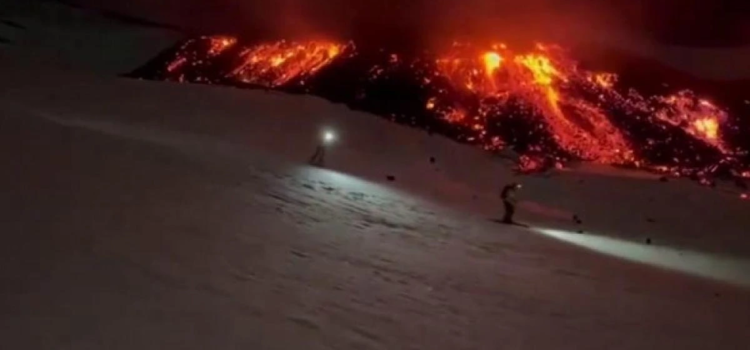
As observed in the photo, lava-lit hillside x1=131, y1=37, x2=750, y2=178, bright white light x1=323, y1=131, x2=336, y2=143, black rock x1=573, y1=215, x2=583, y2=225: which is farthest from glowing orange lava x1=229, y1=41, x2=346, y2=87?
black rock x1=573, y1=215, x2=583, y2=225

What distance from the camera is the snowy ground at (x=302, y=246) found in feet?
8.02

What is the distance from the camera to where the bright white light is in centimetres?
623

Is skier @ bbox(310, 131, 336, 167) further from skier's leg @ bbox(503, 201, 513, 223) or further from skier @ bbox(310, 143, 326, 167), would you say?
skier's leg @ bbox(503, 201, 513, 223)

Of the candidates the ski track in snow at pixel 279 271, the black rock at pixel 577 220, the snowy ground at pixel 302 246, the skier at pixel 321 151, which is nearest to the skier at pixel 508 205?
the snowy ground at pixel 302 246

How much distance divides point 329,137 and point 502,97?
1.53 meters

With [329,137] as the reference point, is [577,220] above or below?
below

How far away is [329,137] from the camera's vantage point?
6316 millimetres

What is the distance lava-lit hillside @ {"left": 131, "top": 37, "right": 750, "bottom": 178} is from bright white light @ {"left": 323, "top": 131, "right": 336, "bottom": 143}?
0.60 m

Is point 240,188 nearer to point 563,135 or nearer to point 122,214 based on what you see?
point 122,214

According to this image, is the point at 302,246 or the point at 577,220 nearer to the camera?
the point at 302,246

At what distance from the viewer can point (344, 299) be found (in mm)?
2787

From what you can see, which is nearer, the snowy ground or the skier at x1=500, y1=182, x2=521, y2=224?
the snowy ground

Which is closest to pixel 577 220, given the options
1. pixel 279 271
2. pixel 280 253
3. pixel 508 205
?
pixel 508 205

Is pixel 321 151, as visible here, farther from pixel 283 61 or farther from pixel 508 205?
pixel 283 61
